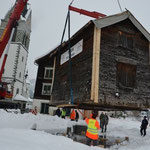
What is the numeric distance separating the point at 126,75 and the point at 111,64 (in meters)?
1.45

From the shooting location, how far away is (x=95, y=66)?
35.9 feet

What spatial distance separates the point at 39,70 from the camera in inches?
1187

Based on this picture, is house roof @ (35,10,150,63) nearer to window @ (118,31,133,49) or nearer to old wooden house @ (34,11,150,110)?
old wooden house @ (34,11,150,110)

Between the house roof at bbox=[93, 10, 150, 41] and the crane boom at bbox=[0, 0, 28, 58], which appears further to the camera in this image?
the crane boom at bbox=[0, 0, 28, 58]

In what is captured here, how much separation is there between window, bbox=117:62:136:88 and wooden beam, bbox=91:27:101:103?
70.8 inches

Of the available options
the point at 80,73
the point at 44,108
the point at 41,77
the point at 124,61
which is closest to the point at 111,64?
the point at 124,61

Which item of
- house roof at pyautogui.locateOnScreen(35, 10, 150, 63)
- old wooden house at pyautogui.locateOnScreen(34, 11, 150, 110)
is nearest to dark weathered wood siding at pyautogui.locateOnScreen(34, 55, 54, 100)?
old wooden house at pyautogui.locateOnScreen(34, 11, 150, 110)

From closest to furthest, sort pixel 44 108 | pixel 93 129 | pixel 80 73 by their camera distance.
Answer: pixel 93 129, pixel 80 73, pixel 44 108

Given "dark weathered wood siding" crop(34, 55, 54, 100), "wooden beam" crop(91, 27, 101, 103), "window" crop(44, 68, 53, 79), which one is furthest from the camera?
"window" crop(44, 68, 53, 79)

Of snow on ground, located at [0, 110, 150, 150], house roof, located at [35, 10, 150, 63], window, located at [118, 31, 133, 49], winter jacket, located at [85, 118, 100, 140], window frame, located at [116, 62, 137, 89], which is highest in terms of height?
house roof, located at [35, 10, 150, 63]

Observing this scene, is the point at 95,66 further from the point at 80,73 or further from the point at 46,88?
the point at 46,88

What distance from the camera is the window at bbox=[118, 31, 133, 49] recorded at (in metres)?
12.5

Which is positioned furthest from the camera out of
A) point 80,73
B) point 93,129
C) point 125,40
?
point 125,40

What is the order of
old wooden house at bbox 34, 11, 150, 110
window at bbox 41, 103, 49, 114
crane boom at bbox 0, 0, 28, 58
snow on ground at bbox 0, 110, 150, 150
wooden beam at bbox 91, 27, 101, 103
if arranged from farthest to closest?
window at bbox 41, 103, 49, 114, crane boom at bbox 0, 0, 28, 58, old wooden house at bbox 34, 11, 150, 110, wooden beam at bbox 91, 27, 101, 103, snow on ground at bbox 0, 110, 150, 150
